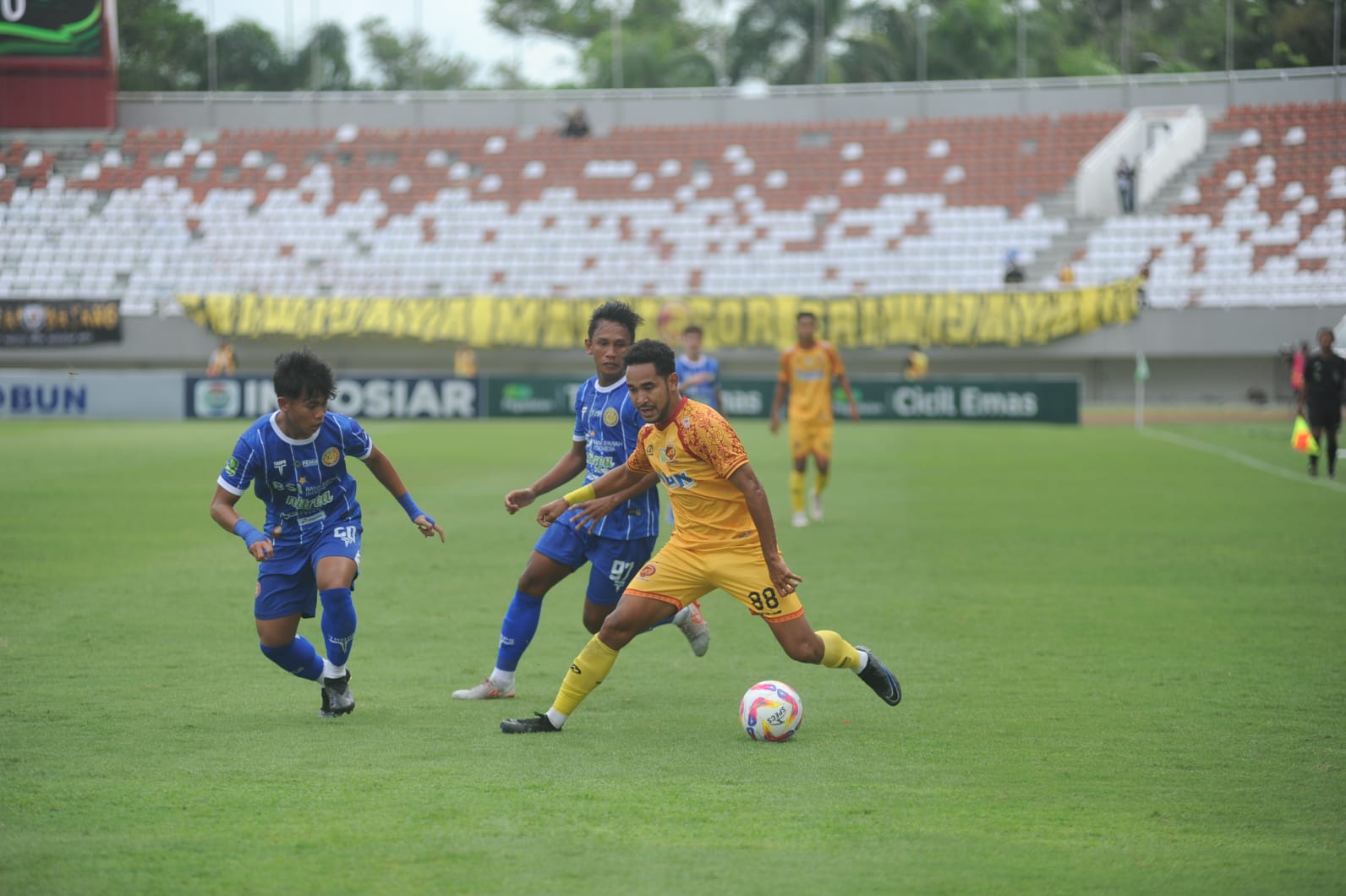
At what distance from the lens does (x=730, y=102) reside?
47.5 meters

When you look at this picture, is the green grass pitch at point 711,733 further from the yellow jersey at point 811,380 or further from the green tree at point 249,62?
the green tree at point 249,62

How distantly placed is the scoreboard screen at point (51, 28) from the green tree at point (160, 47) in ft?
30.9

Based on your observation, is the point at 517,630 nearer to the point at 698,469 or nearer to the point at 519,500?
the point at 519,500

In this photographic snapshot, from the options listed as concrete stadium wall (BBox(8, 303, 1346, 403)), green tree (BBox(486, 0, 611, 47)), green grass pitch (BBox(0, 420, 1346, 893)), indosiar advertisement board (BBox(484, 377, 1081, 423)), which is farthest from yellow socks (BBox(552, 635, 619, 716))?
green tree (BBox(486, 0, 611, 47))

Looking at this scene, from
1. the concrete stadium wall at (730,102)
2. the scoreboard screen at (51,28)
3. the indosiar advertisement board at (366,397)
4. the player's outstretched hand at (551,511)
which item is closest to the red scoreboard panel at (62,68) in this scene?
the scoreboard screen at (51,28)

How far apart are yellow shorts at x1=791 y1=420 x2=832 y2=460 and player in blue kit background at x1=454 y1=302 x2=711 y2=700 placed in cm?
818

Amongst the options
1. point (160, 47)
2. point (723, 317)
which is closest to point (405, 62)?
point (160, 47)

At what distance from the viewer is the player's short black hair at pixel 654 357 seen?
6461mm

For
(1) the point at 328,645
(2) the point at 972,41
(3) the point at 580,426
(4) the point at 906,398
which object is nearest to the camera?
(1) the point at 328,645

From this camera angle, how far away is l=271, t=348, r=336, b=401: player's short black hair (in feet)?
22.3

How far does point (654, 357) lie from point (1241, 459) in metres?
20.1

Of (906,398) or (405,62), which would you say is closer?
(906,398)

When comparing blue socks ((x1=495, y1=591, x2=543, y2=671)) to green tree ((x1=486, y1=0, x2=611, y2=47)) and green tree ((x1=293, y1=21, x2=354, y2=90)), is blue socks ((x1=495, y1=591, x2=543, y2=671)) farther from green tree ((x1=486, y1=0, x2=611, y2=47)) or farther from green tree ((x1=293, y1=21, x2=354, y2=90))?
green tree ((x1=486, y1=0, x2=611, y2=47))

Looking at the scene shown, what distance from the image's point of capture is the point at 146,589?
37.2 ft
